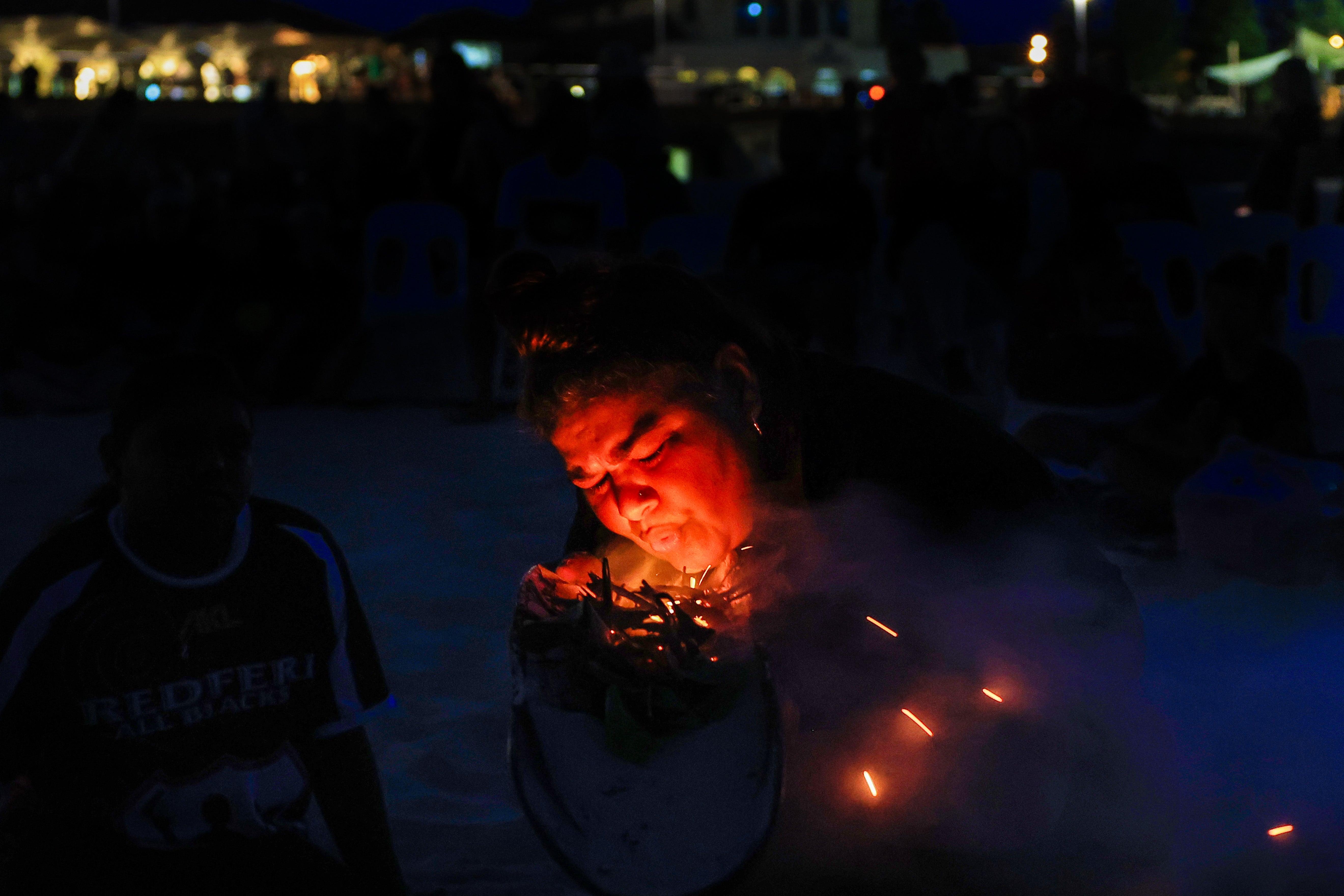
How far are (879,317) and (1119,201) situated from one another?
1.40 metres

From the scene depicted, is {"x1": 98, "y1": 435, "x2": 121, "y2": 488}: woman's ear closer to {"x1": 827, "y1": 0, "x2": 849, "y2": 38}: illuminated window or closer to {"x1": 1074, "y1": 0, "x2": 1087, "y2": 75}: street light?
{"x1": 1074, "y1": 0, "x2": 1087, "y2": 75}: street light

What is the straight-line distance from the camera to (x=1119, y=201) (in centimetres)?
683

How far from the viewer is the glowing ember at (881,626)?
76.2 inches

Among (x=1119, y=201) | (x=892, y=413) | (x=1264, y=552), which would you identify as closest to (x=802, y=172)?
(x=1119, y=201)

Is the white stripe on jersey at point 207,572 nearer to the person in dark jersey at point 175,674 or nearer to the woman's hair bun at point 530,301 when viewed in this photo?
the person in dark jersey at point 175,674

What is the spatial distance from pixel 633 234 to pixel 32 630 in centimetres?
551

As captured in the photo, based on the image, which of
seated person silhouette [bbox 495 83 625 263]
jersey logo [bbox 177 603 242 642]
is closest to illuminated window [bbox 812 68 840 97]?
seated person silhouette [bbox 495 83 625 263]

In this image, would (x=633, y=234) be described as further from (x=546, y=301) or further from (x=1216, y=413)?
A: (x=546, y=301)

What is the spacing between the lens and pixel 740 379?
1847 mm

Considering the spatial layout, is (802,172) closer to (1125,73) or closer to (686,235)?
(686,235)

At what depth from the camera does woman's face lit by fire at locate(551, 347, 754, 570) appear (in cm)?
177

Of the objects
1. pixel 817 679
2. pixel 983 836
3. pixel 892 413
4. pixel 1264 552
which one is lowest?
pixel 1264 552

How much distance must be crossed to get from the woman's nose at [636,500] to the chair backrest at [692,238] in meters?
5.66

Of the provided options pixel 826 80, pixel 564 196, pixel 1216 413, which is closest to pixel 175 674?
pixel 1216 413
